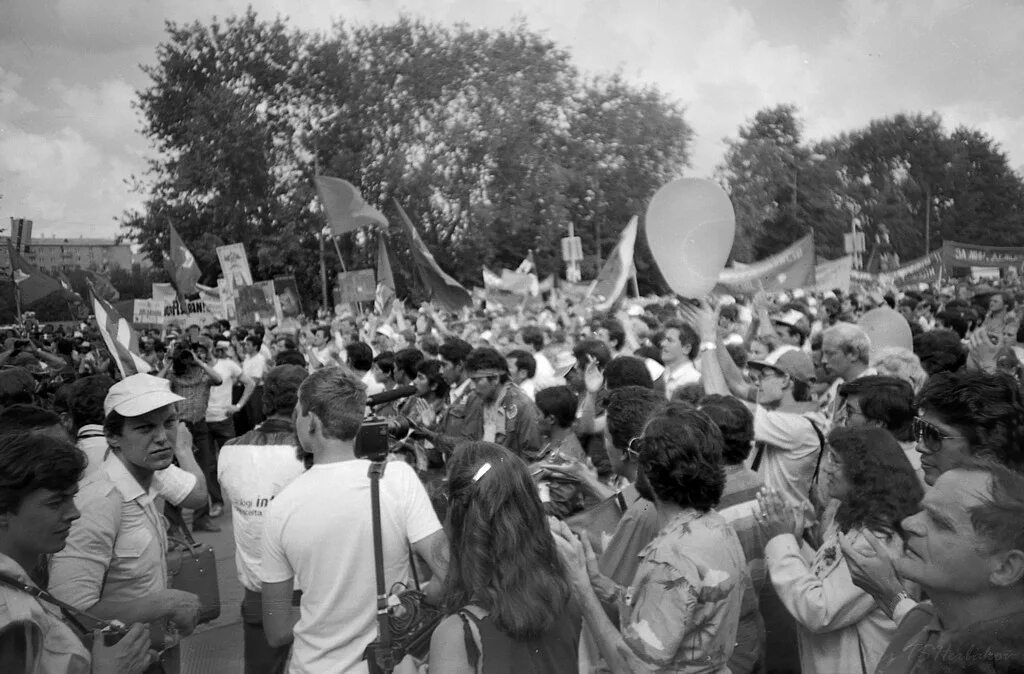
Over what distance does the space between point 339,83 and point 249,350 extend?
27.3 metres

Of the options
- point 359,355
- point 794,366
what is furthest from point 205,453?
point 794,366

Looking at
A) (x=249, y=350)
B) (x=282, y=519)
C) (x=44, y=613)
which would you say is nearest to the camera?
(x=44, y=613)

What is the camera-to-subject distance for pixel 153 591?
3105mm

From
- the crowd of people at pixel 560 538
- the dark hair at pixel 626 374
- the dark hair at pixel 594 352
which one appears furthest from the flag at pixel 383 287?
the crowd of people at pixel 560 538

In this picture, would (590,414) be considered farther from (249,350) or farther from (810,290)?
(810,290)

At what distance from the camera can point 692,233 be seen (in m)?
6.16

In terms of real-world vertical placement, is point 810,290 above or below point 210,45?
below

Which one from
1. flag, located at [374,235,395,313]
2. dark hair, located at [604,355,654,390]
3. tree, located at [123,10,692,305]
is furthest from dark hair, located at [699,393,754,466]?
tree, located at [123,10,692,305]

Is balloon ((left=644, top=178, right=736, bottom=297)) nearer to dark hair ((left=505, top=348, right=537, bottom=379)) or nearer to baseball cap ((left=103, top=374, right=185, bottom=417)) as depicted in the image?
dark hair ((left=505, top=348, right=537, bottom=379))

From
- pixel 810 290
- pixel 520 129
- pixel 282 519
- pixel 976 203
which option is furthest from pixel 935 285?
pixel 976 203

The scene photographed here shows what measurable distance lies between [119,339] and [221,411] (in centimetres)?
315

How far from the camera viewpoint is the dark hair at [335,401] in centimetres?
307

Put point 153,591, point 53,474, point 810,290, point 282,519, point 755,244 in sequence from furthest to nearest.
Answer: point 755,244 < point 810,290 < point 153,591 < point 282,519 < point 53,474

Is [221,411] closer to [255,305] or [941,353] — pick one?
[941,353]
